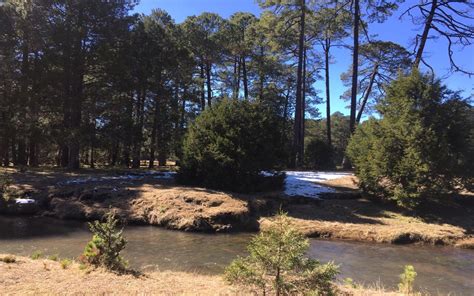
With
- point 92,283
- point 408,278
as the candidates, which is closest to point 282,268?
point 408,278

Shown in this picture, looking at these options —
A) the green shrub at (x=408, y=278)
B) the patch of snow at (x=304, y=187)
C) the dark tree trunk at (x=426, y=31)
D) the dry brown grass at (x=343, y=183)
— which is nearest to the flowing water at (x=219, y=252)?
the green shrub at (x=408, y=278)

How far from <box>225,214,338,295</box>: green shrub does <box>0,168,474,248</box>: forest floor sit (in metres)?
8.42

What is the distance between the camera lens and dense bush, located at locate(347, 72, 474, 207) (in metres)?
16.2

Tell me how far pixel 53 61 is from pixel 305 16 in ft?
61.0

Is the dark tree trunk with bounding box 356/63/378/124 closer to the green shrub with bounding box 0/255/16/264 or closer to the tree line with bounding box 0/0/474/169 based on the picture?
the tree line with bounding box 0/0/474/169

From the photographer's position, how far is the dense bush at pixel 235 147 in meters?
18.7

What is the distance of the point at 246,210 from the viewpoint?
15562mm

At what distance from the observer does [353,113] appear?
28.8m

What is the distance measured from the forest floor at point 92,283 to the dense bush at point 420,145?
10.3 metres

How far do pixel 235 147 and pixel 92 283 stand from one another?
41.7 feet

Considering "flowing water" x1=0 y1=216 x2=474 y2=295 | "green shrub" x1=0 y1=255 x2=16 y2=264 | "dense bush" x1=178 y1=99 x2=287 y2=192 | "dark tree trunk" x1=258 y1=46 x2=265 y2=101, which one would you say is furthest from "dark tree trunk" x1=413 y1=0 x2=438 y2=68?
"green shrub" x1=0 y1=255 x2=16 y2=264

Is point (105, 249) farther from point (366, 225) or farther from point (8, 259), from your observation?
point (366, 225)

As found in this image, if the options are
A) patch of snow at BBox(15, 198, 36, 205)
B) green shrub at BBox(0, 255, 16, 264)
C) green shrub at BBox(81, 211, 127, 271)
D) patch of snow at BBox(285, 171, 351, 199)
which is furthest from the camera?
patch of snow at BBox(285, 171, 351, 199)

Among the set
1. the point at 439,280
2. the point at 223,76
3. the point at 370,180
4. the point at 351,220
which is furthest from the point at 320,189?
the point at 223,76
